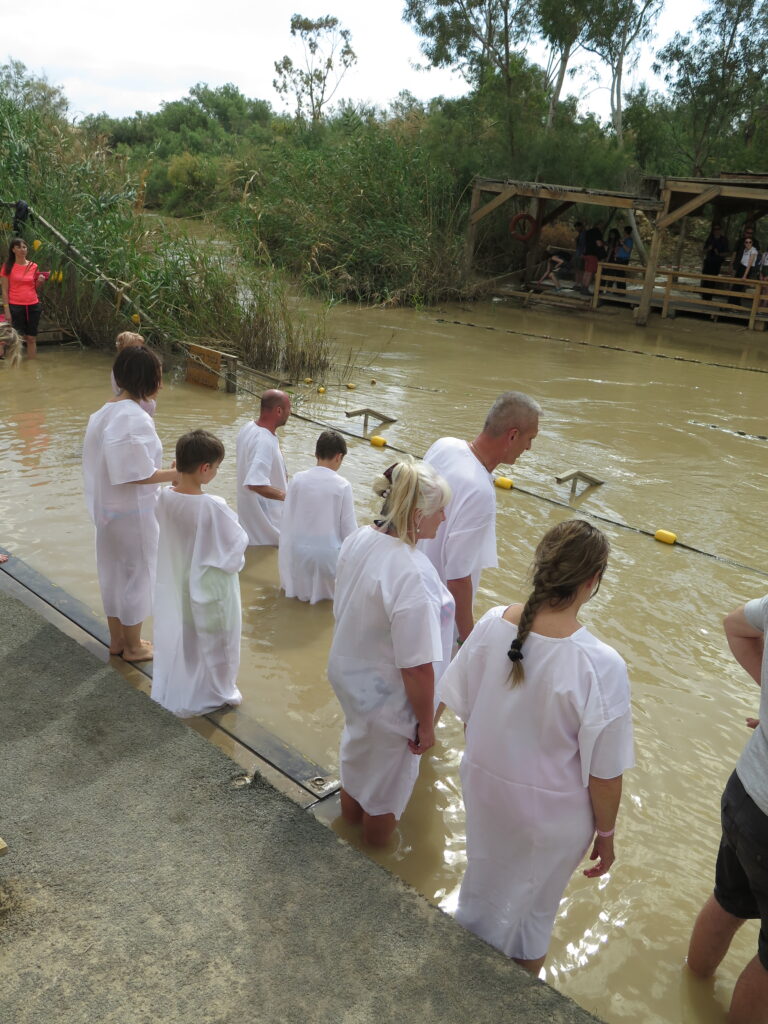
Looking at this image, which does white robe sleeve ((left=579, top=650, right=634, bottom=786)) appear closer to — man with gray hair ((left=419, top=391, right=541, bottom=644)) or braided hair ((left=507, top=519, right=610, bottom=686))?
braided hair ((left=507, top=519, right=610, bottom=686))

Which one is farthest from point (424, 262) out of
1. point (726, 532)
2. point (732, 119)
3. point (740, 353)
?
point (732, 119)

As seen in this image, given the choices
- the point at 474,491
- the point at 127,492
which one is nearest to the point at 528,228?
the point at 127,492

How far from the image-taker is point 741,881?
2473 millimetres

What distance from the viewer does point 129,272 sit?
11.1 meters

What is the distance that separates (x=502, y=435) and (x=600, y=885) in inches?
71.1

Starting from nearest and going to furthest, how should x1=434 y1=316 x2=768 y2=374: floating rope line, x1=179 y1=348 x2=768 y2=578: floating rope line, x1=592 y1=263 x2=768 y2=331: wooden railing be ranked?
x1=179 y1=348 x2=768 y2=578: floating rope line < x1=434 y1=316 x2=768 y2=374: floating rope line < x1=592 y1=263 x2=768 y2=331: wooden railing

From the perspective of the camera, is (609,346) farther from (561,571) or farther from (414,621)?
(561,571)

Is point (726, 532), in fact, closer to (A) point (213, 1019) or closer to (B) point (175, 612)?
(B) point (175, 612)

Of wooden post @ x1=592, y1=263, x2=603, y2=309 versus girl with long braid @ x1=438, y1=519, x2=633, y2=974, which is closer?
girl with long braid @ x1=438, y1=519, x2=633, y2=974

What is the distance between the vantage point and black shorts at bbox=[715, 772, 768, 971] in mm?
2256

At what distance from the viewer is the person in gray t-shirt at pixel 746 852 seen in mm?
2258

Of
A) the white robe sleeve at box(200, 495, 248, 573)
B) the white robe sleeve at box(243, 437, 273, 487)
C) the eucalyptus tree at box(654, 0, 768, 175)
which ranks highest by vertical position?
the eucalyptus tree at box(654, 0, 768, 175)

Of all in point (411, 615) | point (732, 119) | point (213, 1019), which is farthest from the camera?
point (732, 119)

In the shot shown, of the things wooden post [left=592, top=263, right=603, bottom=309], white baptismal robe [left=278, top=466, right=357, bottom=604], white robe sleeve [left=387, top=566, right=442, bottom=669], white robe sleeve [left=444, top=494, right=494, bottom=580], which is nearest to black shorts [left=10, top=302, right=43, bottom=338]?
white baptismal robe [left=278, top=466, right=357, bottom=604]
